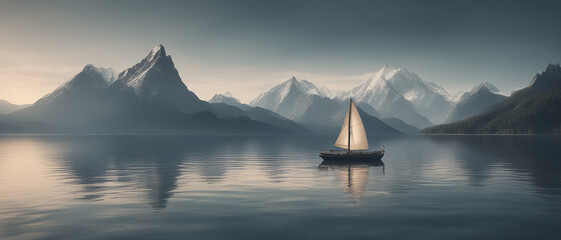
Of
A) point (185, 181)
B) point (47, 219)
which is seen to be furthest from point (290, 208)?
point (185, 181)

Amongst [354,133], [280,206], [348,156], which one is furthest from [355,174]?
[280,206]

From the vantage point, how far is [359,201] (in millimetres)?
47094

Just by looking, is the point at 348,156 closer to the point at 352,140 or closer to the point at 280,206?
the point at 352,140

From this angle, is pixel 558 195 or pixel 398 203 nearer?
pixel 398 203

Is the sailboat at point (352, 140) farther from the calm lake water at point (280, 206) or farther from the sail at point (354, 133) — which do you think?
the calm lake water at point (280, 206)

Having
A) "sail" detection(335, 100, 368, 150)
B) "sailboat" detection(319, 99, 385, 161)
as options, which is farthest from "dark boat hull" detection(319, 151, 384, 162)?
"sail" detection(335, 100, 368, 150)

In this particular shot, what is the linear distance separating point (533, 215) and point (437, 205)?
8.77 meters

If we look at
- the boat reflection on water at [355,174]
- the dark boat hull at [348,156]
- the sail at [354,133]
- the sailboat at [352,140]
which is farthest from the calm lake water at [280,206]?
the sail at [354,133]

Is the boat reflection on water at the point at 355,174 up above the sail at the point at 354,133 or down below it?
below

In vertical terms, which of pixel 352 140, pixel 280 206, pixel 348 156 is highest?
pixel 352 140

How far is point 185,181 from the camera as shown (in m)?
65.6

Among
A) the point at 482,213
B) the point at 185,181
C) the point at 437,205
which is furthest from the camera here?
the point at 185,181

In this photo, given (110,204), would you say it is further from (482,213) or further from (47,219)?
(482,213)

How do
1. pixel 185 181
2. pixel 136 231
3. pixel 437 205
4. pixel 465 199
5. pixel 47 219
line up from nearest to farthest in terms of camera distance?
pixel 136 231 < pixel 47 219 < pixel 437 205 < pixel 465 199 < pixel 185 181
